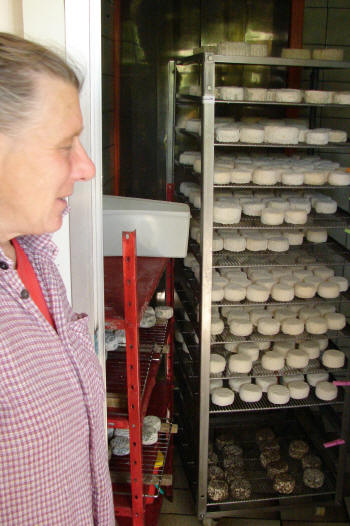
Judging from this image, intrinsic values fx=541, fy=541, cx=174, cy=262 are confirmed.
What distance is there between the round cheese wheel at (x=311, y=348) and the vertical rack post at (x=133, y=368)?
1.17 m

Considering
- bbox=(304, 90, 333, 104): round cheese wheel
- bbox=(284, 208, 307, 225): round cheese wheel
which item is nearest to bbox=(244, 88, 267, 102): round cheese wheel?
bbox=(304, 90, 333, 104): round cheese wheel

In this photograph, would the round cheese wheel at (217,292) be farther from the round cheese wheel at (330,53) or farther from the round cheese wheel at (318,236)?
the round cheese wheel at (330,53)

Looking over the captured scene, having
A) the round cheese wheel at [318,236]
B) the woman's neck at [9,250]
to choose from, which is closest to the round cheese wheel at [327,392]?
the round cheese wheel at [318,236]

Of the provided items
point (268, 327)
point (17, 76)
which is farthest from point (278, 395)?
point (17, 76)

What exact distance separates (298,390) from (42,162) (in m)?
2.08

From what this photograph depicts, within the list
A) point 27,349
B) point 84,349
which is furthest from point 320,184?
point 27,349

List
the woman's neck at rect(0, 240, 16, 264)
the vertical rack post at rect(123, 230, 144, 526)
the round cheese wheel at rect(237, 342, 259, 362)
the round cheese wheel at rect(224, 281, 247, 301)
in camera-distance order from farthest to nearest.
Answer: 1. the round cheese wheel at rect(237, 342, 259, 362)
2. the round cheese wheel at rect(224, 281, 247, 301)
3. the vertical rack post at rect(123, 230, 144, 526)
4. the woman's neck at rect(0, 240, 16, 264)

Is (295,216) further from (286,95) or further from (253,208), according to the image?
(286,95)

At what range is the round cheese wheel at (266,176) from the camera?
2363mm

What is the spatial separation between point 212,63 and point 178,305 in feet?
4.67

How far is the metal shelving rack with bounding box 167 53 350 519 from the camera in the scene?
6.98 ft

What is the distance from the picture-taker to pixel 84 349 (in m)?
1.00

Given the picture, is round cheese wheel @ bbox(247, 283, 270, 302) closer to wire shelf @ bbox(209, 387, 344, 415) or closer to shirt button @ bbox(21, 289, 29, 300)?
wire shelf @ bbox(209, 387, 344, 415)

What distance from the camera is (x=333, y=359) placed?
8.47ft
